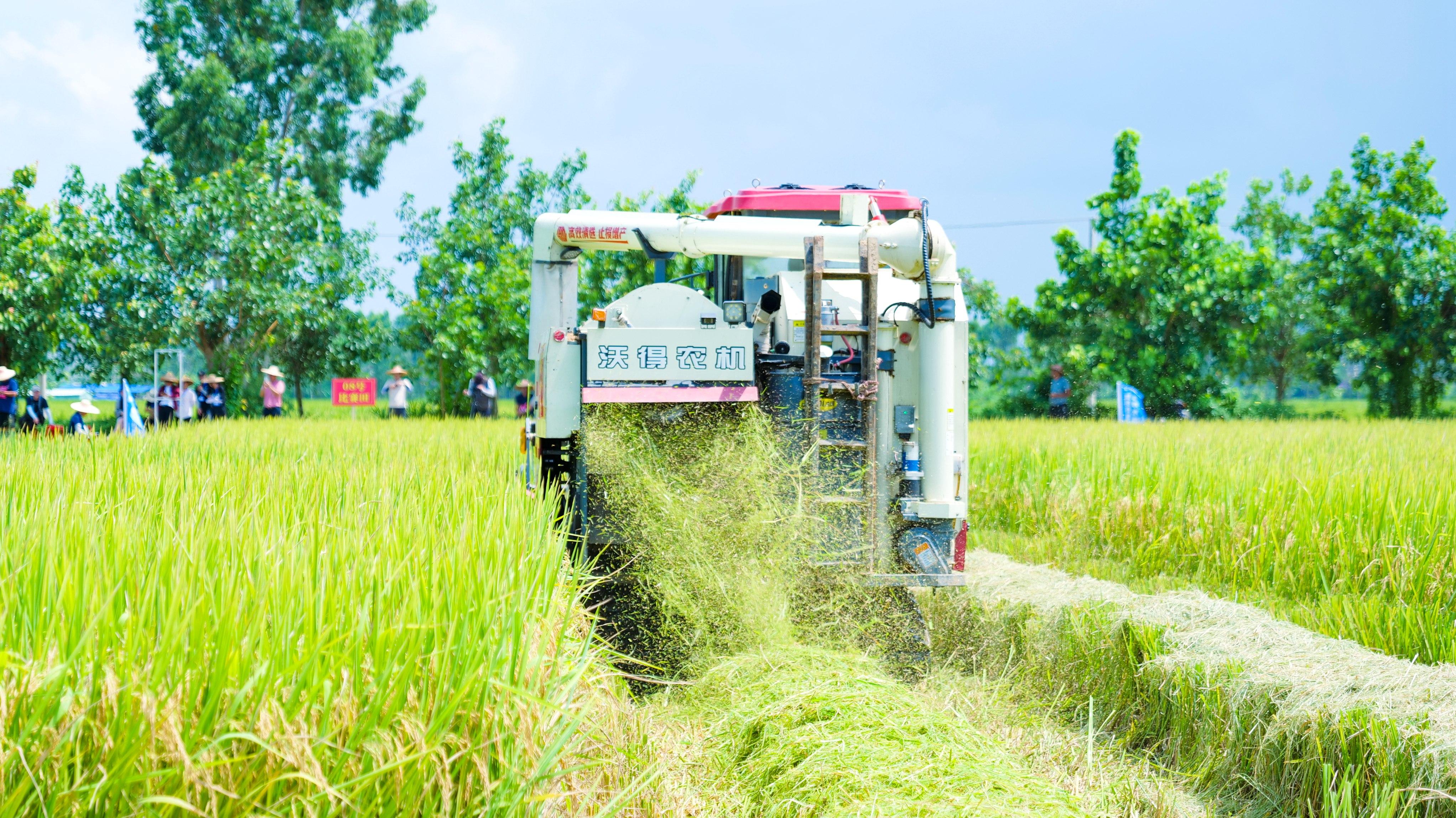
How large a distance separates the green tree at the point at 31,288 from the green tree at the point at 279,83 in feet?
23.5

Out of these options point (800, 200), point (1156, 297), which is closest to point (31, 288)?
point (800, 200)

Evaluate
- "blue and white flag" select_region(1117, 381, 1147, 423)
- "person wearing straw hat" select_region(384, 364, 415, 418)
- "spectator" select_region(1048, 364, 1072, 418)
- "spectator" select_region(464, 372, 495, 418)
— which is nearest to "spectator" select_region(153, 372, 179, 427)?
"person wearing straw hat" select_region(384, 364, 415, 418)

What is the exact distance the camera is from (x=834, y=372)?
5816 mm

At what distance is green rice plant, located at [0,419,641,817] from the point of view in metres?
2.12

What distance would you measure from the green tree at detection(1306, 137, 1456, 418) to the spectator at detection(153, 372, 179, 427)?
30.4 meters

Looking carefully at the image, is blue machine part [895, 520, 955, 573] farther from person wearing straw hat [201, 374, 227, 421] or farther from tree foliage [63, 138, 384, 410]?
tree foliage [63, 138, 384, 410]

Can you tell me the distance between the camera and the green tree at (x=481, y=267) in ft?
87.9

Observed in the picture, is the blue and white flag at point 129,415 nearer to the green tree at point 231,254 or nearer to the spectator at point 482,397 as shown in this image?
the spectator at point 482,397

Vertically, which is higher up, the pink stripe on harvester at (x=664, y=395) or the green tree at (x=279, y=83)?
the green tree at (x=279, y=83)

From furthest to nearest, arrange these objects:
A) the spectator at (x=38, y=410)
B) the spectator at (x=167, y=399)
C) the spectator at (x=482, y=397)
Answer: the spectator at (x=482, y=397) → the spectator at (x=167, y=399) → the spectator at (x=38, y=410)

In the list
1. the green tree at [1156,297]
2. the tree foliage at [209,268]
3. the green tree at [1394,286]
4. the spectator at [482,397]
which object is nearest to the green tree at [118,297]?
the tree foliage at [209,268]

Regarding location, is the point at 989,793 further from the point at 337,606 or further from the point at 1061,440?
the point at 1061,440

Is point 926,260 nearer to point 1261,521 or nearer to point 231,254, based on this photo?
point 1261,521

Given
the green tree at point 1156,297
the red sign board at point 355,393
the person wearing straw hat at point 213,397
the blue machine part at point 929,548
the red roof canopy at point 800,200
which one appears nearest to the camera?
the blue machine part at point 929,548
